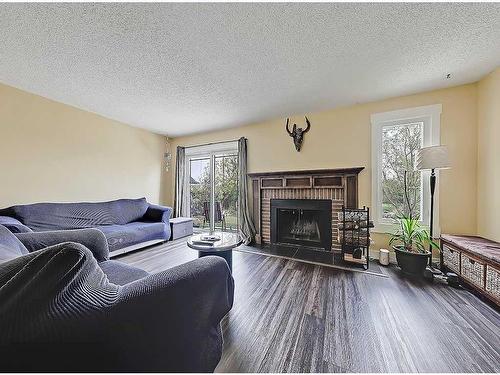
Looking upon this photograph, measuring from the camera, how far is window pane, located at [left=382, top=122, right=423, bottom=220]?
2.80 m

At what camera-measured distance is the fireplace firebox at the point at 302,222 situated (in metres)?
3.23

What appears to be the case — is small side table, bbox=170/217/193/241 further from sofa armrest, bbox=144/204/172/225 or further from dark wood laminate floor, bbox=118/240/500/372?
dark wood laminate floor, bbox=118/240/500/372

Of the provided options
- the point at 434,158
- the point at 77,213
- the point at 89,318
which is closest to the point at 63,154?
the point at 77,213

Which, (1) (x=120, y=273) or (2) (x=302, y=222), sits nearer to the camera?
(1) (x=120, y=273)

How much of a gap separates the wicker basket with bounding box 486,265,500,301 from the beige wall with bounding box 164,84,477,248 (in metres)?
0.97

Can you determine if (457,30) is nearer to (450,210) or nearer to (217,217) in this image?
(450,210)

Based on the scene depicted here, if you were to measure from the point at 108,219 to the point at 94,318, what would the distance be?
3.47m

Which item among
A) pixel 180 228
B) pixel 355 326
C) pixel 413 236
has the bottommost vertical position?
pixel 355 326

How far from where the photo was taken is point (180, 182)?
4816 mm

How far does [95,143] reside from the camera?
3.52 metres

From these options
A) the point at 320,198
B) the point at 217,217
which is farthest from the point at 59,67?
the point at 320,198

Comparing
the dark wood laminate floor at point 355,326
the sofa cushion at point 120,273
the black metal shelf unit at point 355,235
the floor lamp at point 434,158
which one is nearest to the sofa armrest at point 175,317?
the dark wood laminate floor at point 355,326

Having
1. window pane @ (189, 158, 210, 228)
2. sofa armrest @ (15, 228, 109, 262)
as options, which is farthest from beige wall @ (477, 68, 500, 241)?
window pane @ (189, 158, 210, 228)

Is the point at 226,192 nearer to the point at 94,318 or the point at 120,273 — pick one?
the point at 120,273
